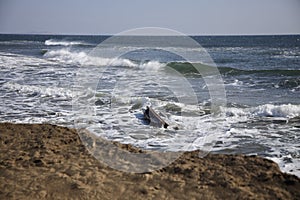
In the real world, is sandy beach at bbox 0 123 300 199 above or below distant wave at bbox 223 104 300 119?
below

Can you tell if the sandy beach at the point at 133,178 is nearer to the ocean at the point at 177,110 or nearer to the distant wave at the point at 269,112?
the ocean at the point at 177,110

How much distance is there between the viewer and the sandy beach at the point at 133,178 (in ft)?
12.7

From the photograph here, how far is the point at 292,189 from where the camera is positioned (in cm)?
389

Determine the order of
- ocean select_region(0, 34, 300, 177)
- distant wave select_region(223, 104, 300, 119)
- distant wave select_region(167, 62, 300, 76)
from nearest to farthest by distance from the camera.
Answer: ocean select_region(0, 34, 300, 177), distant wave select_region(223, 104, 300, 119), distant wave select_region(167, 62, 300, 76)

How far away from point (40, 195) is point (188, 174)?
2.02 m

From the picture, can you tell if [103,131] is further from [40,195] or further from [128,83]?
[128,83]

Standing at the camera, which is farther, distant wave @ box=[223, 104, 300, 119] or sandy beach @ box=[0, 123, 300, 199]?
distant wave @ box=[223, 104, 300, 119]

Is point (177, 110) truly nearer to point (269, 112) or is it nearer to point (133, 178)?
point (269, 112)

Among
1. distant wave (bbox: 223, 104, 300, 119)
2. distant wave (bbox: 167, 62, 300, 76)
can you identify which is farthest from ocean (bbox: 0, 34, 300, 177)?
distant wave (bbox: 167, 62, 300, 76)

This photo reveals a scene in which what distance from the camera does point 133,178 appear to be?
4320mm

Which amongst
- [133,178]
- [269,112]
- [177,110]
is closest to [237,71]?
[269,112]

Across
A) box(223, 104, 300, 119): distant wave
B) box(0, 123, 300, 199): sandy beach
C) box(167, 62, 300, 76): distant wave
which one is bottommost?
box(0, 123, 300, 199): sandy beach

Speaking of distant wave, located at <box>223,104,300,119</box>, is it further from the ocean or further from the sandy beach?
the sandy beach

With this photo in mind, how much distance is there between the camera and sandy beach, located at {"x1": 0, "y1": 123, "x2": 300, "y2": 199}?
386 centimetres
